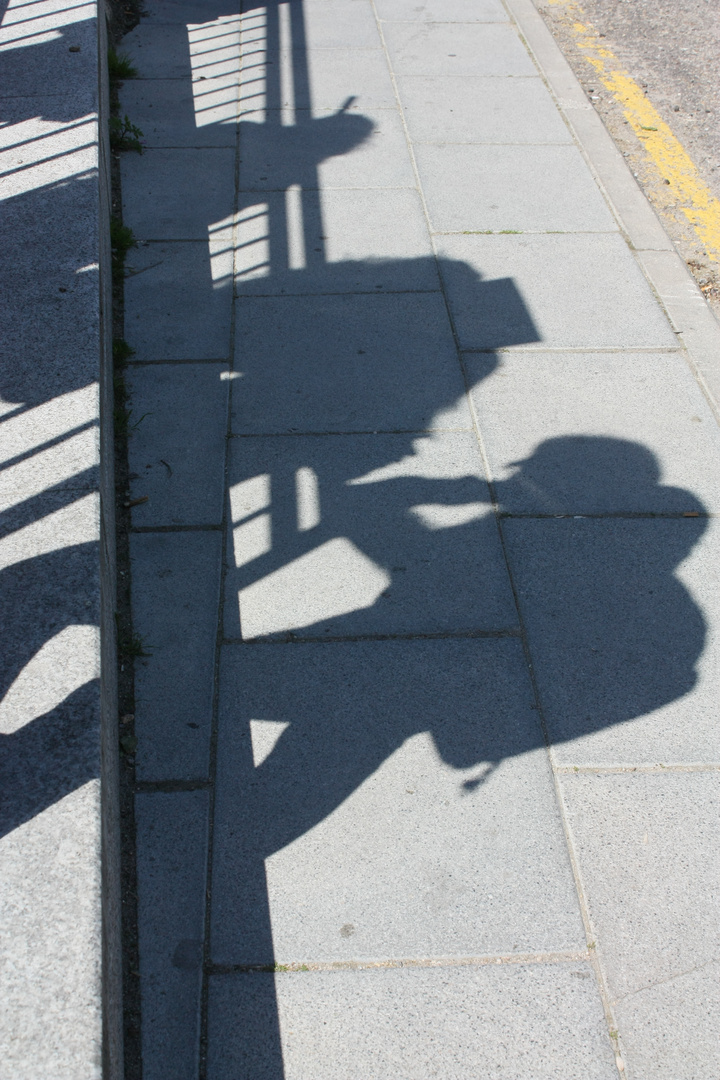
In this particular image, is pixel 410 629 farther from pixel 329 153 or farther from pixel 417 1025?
pixel 329 153

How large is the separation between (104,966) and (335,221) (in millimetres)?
4612

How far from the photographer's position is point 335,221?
560 centimetres

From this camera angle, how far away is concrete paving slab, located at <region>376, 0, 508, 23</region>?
827 cm

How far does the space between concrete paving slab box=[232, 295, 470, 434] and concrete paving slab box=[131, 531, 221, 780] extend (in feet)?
2.61

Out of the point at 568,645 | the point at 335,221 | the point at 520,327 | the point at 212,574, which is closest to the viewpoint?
the point at 568,645

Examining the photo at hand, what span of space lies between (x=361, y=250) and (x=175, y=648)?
300 centimetres

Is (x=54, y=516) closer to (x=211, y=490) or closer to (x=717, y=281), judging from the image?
(x=211, y=490)

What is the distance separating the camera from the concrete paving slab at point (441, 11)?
8273mm

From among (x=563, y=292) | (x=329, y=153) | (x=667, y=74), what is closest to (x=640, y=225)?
(x=563, y=292)

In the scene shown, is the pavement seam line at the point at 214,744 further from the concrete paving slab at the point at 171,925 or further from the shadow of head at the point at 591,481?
the shadow of head at the point at 591,481

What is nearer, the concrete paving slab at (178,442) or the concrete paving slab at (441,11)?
the concrete paving slab at (178,442)

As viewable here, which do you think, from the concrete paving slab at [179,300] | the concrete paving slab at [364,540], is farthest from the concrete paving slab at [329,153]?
the concrete paving slab at [364,540]

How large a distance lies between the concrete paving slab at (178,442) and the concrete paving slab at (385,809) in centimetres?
81

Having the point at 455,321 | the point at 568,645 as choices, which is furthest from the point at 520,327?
the point at 568,645
